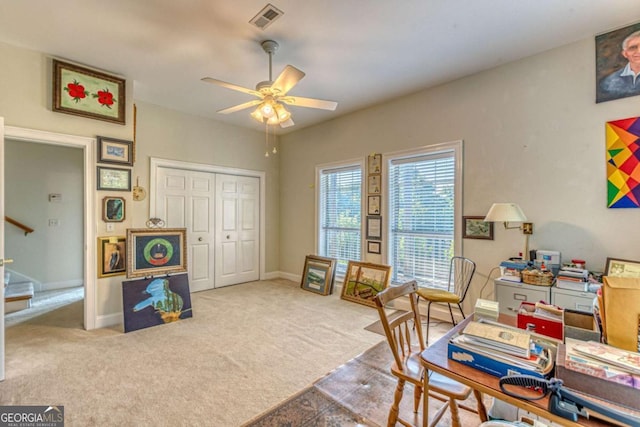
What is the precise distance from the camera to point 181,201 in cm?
466

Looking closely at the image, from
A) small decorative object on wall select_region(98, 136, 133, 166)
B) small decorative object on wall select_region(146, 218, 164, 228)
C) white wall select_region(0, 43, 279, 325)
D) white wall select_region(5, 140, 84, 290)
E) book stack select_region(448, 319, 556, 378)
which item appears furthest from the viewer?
white wall select_region(5, 140, 84, 290)

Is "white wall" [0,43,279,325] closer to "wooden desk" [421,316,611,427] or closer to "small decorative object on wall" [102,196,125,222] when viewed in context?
"small decorative object on wall" [102,196,125,222]

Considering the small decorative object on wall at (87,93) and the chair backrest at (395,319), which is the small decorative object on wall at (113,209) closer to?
the small decorative object on wall at (87,93)

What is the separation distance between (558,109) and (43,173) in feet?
24.8

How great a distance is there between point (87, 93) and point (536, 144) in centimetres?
499

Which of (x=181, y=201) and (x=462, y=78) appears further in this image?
(x=181, y=201)

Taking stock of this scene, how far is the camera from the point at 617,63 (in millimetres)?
2490

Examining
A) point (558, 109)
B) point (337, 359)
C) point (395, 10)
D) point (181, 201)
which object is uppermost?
point (395, 10)

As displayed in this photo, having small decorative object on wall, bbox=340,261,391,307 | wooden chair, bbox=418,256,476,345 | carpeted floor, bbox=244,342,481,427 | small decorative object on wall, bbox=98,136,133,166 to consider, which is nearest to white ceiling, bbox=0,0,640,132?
small decorative object on wall, bbox=98,136,133,166

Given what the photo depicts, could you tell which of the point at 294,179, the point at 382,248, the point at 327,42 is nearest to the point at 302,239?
the point at 294,179

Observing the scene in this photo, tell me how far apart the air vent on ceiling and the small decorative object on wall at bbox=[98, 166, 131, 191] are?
2473 mm

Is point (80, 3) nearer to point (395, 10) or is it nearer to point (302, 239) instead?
point (395, 10)

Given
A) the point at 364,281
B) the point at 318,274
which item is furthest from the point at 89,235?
the point at 364,281

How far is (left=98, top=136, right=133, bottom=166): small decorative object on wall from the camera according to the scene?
3336mm
